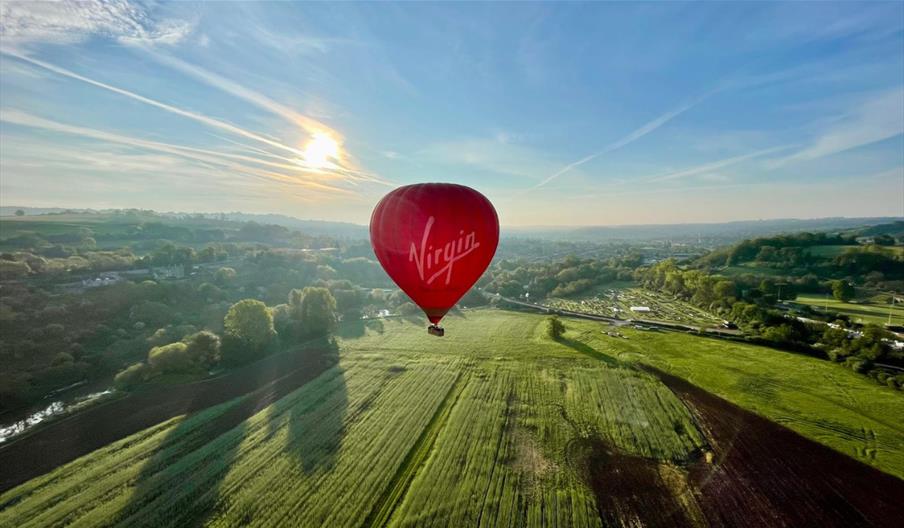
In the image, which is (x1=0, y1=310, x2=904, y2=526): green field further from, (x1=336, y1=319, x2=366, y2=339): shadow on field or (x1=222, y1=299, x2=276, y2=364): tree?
(x1=222, y1=299, x2=276, y2=364): tree

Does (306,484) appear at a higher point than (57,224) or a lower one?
lower

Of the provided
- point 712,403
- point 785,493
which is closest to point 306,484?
point 785,493

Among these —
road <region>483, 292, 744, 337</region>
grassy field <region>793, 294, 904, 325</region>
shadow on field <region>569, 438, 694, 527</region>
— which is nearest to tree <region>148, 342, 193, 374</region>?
shadow on field <region>569, 438, 694, 527</region>

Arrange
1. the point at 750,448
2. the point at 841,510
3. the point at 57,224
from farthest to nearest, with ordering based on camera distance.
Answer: the point at 57,224 < the point at 750,448 < the point at 841,510

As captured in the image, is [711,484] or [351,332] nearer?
[711,484]

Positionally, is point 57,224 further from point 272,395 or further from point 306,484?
point 306,484

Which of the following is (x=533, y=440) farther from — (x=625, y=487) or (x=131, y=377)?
(x=131, y=377)

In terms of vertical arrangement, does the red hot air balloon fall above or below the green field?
above
